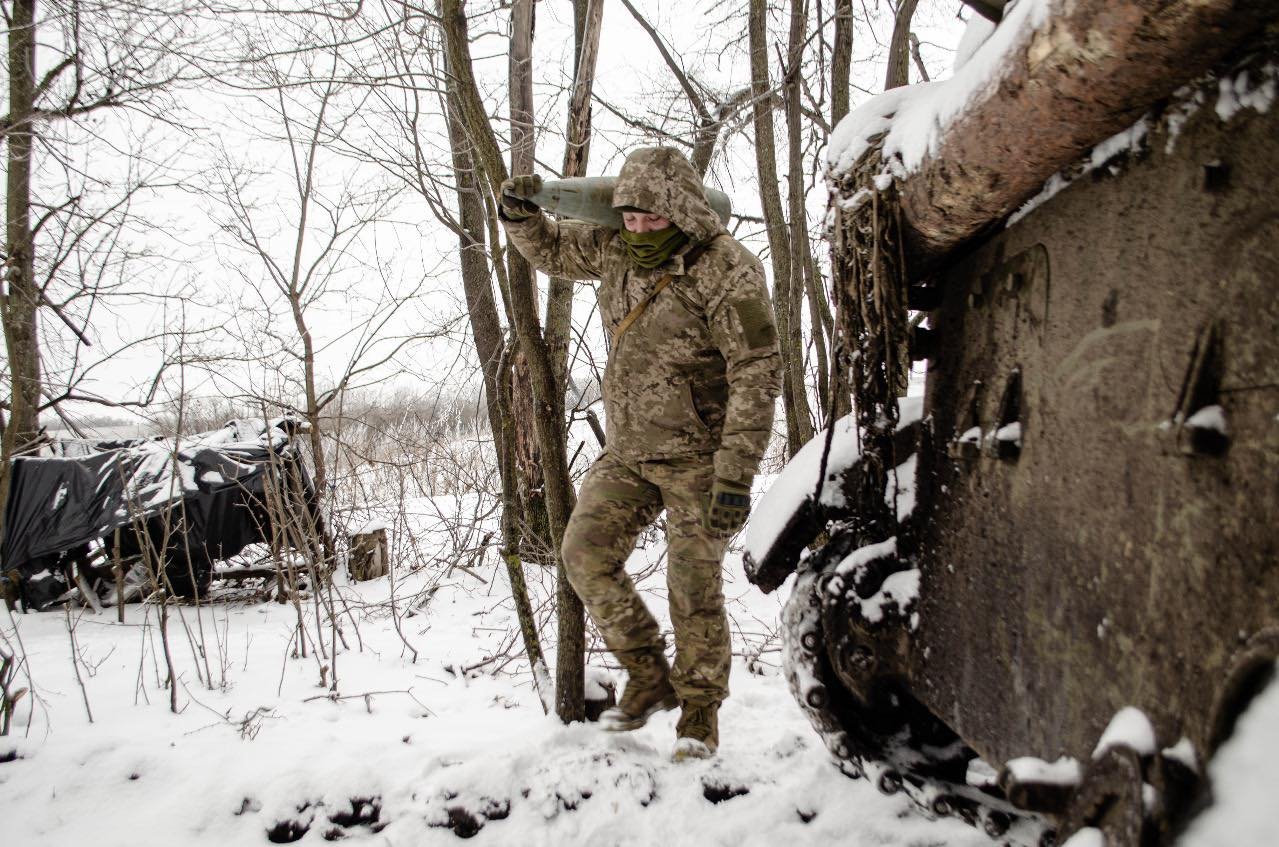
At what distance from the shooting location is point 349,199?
8.84m

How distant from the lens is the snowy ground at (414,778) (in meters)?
2.30

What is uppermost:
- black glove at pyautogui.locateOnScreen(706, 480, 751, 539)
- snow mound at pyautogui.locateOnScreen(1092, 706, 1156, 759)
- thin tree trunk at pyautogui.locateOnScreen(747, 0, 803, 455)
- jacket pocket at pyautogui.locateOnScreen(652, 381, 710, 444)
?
thin tree trunk at pyautogui.locateOnScreen(747, 0, 803, 455)

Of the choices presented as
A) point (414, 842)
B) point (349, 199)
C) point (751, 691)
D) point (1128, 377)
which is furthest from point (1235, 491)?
point (349, 199)

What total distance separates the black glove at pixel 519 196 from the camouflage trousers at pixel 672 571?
107cm

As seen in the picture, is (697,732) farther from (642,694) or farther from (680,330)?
(680,330)

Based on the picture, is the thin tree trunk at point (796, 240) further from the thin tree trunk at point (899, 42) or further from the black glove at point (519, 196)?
the black glove at point (519, 196)

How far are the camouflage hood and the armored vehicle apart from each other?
2.26 ft

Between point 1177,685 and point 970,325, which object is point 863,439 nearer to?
point 970,325

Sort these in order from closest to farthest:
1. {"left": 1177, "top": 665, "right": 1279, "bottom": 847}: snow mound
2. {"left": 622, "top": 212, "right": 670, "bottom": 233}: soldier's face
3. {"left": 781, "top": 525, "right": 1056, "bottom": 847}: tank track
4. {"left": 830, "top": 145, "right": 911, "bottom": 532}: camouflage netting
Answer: {"left": 1177, "top": 665, "right": 1279, "bottom": 847}: snow mound
{"left": 830, "top": 145, "right": 911, "bottom": 532}: camouflage netting
{"left": 781, "top": 525, "right": 1056, "bottom": 847}: tank track
{"left": 622, "top": 212, "right": 670, "bottom": 233}: soldier's face

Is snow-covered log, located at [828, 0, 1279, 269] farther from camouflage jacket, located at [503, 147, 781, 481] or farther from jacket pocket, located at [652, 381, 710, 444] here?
jacket pocket, located at [652, 381, 710, 444]

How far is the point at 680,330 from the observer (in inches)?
107

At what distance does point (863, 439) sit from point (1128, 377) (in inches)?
37.2

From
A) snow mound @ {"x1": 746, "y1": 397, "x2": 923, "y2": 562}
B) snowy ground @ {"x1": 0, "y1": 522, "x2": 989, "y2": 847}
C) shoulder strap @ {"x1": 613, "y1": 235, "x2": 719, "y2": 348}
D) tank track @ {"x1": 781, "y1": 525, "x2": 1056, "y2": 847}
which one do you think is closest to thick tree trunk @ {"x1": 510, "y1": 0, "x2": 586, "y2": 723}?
snowy ground @ {"x1": 0, "y1": 522, "x2": 989, "y2": 847}

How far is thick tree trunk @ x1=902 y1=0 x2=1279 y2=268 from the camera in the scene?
1.02 metres
